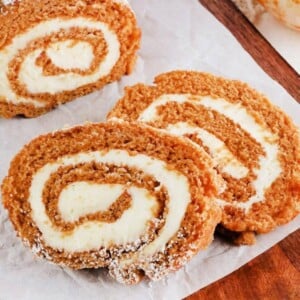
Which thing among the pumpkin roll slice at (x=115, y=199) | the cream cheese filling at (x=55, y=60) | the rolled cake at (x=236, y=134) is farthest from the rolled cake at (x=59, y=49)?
the pumpkin roll slice at (x=115, y=199)

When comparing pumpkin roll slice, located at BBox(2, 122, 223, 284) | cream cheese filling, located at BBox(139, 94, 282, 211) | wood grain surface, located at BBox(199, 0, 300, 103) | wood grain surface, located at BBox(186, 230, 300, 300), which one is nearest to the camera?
pumpkin roll slice, located at BBox(2, 122, 223, 284)

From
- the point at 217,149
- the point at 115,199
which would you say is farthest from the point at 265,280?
the point at 115,199

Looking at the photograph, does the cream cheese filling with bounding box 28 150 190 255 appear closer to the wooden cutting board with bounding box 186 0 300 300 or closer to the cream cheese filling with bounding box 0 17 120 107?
the wooden cutting board with bounding box 186 0 300 300

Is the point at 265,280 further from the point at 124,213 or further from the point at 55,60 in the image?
the point at 55,60

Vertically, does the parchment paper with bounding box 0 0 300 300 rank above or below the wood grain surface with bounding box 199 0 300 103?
below

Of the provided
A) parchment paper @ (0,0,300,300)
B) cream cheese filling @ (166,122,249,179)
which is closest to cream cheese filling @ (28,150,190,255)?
parchment paper @ (0,0,300,300)

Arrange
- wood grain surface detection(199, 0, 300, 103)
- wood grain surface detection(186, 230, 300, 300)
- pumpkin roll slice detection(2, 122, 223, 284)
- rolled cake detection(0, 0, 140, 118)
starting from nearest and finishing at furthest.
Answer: pumpkin roll slice detection(2, 122, 223, 284)
wood grain surface detection(186, 230, 300, 300)
rolled cake detection(0, 0, 140, 118)
wood grain surface detection(199, 0, 300, 103)

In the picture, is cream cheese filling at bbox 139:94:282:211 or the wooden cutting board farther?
cream cheese filling at bbox 139:94:282:211
